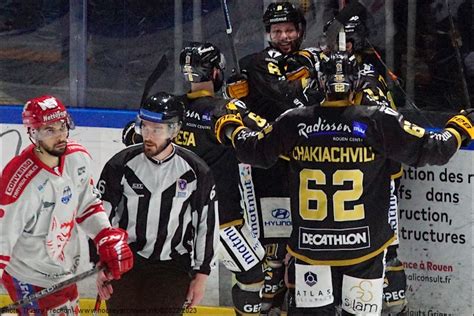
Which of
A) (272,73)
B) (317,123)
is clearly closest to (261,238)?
(272,73)

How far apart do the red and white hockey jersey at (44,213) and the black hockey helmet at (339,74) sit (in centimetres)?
95

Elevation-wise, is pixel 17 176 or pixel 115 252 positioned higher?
pixel 17 176

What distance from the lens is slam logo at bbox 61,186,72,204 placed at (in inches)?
197

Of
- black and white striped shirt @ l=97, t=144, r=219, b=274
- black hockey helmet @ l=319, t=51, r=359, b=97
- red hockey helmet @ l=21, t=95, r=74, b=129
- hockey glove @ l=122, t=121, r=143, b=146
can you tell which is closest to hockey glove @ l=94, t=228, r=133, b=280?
black and white striped shirt @ l=97, t=144, r=219, b=274

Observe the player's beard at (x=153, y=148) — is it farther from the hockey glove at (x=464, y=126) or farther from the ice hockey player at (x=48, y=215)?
the hockey glove at (x=464, y=126)

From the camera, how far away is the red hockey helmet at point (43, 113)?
4.91 meters

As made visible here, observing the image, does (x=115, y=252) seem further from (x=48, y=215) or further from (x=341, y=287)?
(x=341, y=287)

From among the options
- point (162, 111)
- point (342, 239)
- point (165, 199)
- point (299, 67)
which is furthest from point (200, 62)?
point (342, 239)

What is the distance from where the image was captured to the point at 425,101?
621 centimetres

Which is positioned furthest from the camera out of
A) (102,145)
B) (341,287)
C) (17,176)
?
(102,145)

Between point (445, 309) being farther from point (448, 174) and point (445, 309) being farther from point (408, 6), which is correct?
point (408, 6)

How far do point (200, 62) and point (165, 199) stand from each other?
0.85 m

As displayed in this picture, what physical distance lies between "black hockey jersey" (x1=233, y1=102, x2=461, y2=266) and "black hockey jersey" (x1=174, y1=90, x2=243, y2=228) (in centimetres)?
46

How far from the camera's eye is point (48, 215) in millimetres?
4992
